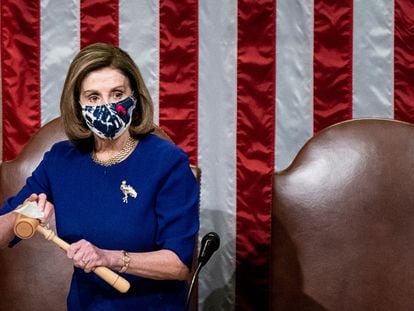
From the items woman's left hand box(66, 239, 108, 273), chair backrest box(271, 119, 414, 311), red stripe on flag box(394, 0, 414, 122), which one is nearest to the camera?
woman's left hand box(66, 239, 108, 273)

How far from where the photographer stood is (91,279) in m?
1.86

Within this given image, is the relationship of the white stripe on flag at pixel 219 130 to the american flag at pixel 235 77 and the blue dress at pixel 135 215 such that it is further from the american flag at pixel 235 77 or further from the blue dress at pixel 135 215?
the blue dress at pixel 135 215

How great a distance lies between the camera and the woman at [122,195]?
70.5 inches

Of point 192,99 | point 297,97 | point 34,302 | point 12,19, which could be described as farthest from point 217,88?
point 34,302

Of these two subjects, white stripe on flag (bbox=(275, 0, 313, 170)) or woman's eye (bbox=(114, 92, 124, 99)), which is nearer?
woman's eye (bbox=(114, 92, 124, 99))

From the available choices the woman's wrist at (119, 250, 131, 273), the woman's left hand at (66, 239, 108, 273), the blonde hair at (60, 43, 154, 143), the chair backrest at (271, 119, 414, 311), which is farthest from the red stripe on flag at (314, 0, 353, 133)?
the woman's left hand at (66, 239, 108, 273)

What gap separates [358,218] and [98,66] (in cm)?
94

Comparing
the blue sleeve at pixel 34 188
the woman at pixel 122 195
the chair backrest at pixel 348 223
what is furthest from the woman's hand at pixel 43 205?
the chair backrest at pixel 348 223

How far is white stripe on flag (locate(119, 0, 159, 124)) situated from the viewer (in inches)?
103

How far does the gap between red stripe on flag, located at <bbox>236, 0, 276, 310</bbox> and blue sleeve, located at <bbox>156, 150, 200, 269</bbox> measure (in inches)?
30.2

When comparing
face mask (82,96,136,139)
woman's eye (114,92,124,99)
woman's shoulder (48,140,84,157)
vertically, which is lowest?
woman's shoulder (48,140,84,157)

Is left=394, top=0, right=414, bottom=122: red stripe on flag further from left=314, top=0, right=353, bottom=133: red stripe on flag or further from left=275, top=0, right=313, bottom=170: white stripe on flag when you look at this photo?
left=275, top=0, right=313, bottom=170: white stripe on flag

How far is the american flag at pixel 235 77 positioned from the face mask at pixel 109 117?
749mm

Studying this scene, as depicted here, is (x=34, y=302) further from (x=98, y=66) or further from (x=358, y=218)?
(x=358, y=218)
